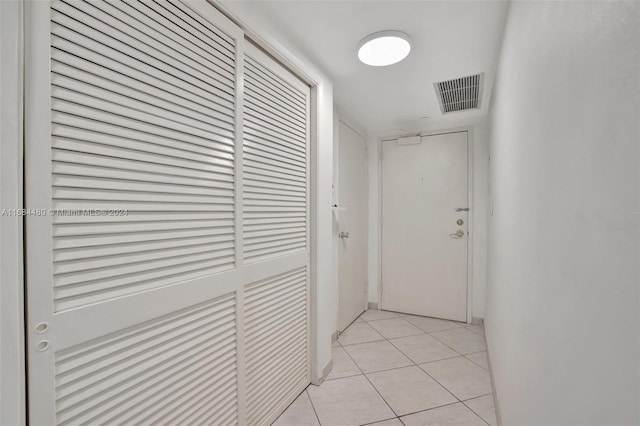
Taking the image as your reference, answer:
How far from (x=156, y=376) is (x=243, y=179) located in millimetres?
907

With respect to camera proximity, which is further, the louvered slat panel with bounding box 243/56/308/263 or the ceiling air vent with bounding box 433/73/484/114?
the ceiling air vent with bounding box 433/73/484/114

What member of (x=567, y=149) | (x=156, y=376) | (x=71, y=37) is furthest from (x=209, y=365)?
(x=567, y=149)

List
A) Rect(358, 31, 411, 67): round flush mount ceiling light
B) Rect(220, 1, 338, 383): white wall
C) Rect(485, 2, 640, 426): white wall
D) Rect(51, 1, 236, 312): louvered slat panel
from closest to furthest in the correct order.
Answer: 1. Rect(485, 2, 640, 426): white wall
2. Rect(51, 1, 236, 312): louvered slat panel
3. Rect(358, 31, 411, 67): round flush mount ceiling light
4. Rect(220, 1, 338, 383): white wall

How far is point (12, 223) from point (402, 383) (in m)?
2.29

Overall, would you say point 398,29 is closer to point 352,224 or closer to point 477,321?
point 352,224

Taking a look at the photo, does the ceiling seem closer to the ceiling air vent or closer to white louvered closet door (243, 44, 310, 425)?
the ceiling air vent

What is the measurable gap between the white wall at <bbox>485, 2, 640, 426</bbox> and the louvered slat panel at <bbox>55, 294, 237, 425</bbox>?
1.21m

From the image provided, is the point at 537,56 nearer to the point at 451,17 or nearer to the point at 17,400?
the point at 451,17

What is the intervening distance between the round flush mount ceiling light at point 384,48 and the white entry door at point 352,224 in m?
1.09

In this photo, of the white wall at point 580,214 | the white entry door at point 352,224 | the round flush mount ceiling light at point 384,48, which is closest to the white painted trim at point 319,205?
the round flush mount ceiling light at point 384,48

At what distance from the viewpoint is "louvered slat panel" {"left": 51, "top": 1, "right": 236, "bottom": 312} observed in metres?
0.80

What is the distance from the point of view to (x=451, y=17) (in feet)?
4.90

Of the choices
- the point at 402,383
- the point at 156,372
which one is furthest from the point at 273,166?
the point at 402,383

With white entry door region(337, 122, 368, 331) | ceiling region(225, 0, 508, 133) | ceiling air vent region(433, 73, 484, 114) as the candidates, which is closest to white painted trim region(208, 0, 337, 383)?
ceiling region(225, 0, 508, 133)
